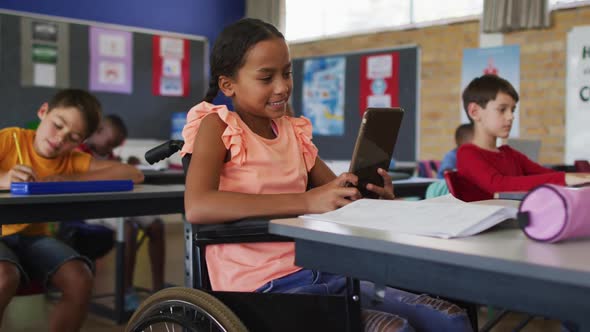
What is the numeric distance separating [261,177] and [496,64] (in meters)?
4.11

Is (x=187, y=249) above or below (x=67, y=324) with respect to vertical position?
above

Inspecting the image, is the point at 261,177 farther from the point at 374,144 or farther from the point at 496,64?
the point at 496,64

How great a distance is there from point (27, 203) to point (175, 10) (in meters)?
4.90

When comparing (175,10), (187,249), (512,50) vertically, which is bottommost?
(187,249)

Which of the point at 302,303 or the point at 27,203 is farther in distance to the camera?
the point at 27,203

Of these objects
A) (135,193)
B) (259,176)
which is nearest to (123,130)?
(135,193)

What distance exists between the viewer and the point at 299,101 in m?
6.46

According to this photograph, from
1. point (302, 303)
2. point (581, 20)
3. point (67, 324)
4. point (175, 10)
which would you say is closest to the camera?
point (302, 303)

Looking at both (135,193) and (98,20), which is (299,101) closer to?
(98,20)

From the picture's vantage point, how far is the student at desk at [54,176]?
1.93 metres

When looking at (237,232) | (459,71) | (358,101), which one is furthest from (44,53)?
(237,232)

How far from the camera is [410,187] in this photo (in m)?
2.62

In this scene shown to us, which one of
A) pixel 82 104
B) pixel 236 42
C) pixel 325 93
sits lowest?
pixel 82 104

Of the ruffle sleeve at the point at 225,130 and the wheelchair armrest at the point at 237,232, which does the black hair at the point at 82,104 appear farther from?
the wheelchair armrest at the point at 237,232
